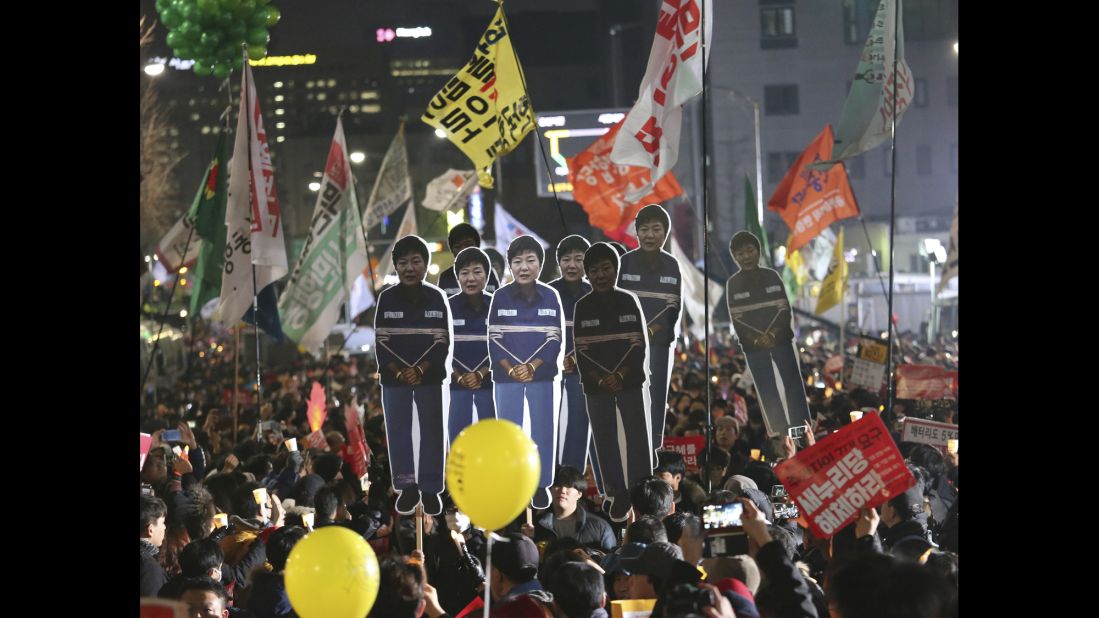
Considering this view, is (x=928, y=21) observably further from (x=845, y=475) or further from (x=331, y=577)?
(x=331, y=577)

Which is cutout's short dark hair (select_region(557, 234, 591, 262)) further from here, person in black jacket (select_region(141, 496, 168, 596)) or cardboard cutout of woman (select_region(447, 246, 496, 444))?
person in black jacket (select_region(141, 496, 168, 596))

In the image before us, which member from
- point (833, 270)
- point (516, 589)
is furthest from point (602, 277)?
point (833, 270)

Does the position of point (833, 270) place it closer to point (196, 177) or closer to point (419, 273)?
point (419, 273)

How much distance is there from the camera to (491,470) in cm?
556

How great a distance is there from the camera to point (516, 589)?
602 centimetres

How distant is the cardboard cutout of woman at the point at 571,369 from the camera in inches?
420

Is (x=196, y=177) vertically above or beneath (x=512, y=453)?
above

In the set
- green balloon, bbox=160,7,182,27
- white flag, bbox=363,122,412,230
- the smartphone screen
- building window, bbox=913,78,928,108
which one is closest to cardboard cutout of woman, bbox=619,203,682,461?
the smartphone screen

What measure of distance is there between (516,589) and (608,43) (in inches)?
2856

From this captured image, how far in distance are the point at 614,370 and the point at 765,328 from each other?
75.1 inches

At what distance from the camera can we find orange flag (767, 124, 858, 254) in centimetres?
1703

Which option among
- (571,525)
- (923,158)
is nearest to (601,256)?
(571,525)

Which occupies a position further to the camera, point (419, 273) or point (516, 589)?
point (419, 273)

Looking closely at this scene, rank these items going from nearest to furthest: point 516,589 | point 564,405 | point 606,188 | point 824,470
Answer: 1. point 516,589
2. point 824,470
3. point 564,405
4. point 606,188
